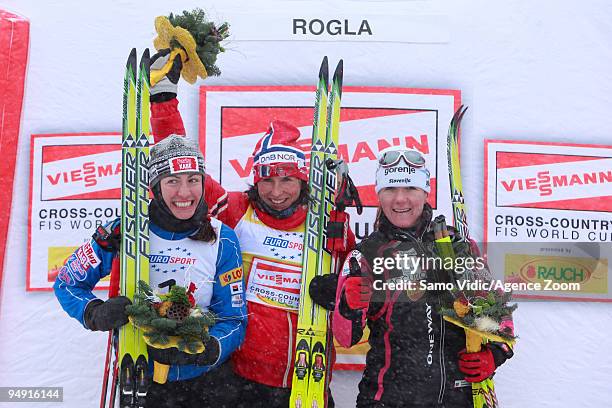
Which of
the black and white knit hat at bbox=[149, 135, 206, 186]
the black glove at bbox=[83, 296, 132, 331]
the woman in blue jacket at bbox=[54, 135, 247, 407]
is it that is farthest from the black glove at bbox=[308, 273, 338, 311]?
the black glove at bbox=[83, 296, 132, 331]

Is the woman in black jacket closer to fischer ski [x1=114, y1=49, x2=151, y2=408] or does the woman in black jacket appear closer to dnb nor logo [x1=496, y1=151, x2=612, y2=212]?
fischer ski [x1=114, y1=49, x2=151, y2=408]

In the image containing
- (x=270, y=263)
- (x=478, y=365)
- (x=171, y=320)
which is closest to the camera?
(x=171, y=320)

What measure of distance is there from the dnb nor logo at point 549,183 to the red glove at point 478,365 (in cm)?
122

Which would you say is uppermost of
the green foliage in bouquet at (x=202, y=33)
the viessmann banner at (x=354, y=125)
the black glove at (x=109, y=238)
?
the green foliage in bouquet at (x=202, y=33)

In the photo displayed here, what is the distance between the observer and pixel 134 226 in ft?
10.00

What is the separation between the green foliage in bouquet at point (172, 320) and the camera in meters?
2.76

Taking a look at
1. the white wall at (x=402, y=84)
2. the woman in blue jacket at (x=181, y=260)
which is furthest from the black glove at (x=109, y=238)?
the white wall at (x=402, y=84)

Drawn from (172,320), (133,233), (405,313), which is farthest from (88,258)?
(405,313)

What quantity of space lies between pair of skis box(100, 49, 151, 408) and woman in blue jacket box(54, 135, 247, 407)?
0.19ft

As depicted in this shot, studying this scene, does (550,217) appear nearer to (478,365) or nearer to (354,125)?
(354,125)

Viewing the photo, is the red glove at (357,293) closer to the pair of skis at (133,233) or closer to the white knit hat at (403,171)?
the white knit hat at (403,171)

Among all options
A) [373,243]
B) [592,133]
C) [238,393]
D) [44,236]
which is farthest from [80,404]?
[592,133]

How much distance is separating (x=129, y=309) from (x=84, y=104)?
5.40 ft

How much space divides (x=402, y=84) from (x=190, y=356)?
1.98 m
